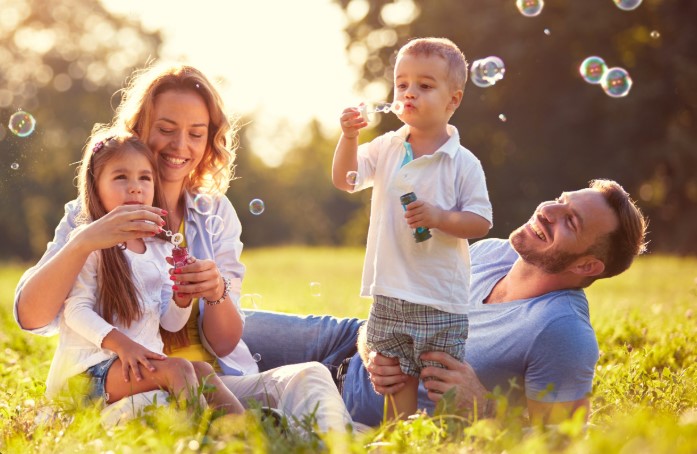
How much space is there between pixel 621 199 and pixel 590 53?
17.7m

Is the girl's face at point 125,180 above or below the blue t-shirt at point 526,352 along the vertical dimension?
above

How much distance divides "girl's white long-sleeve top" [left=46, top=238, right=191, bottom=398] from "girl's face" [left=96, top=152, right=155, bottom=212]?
210 mm

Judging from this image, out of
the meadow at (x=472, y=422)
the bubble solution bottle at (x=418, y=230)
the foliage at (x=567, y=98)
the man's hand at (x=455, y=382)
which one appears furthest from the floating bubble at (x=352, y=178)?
the foliage at (x=567, y=98)

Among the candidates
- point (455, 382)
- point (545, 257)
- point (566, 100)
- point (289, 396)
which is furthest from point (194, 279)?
point (566, 100)

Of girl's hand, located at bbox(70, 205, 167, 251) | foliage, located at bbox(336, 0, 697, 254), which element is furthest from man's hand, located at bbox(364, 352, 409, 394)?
foliage, located at bbox(336, 0, 697, 254)

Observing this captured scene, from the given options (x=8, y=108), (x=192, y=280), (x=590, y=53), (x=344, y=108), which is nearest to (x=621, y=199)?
(x=344, y=108)

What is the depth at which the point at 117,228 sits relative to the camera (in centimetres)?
313

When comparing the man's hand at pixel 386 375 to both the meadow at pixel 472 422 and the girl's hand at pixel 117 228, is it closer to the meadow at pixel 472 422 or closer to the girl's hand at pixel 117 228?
the meadow at pixel 472 422

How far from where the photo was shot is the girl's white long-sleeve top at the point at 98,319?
10.6ft

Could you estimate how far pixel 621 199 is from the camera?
3766mm

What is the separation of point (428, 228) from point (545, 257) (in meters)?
0.69

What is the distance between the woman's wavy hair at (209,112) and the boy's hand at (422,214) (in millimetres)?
1055

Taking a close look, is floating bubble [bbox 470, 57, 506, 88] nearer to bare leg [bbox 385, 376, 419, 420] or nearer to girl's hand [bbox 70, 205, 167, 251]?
bare leg [bbox 385, 376, 419, 420]

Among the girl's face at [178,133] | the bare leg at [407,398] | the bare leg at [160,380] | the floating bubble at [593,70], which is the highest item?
the floating bubble at [593,70]
